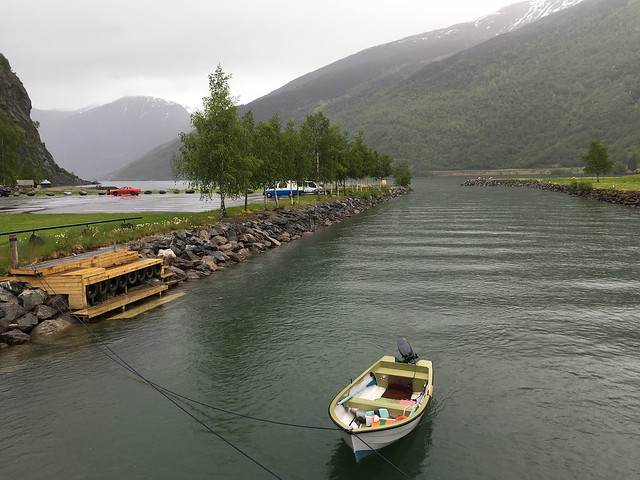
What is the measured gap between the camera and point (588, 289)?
102 ft

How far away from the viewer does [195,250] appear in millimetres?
41125

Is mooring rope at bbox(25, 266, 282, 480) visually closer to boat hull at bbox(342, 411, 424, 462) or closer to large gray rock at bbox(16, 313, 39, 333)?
large gray rock at bbox(16, 313, 39, 333)

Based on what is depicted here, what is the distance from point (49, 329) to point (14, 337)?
1718 mm

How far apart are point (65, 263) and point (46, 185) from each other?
149m

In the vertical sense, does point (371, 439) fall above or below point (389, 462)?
above

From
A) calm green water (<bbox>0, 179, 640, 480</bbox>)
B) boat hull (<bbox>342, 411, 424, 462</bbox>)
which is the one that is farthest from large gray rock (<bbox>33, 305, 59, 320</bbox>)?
boat hull (<bbox>342, 411, 424, 462</bbox>)

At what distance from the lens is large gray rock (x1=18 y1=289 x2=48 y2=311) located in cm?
2422

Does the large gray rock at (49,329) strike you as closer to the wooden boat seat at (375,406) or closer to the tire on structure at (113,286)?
the tire on structure at (113,286)

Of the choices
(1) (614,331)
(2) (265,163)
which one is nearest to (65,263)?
(1) (614,331)

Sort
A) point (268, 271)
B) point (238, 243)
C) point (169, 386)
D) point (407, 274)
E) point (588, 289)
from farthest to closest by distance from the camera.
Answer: point (238, 243)
point (268, 271)
point (407, 274)
point (588, 289)
point (169, 386)

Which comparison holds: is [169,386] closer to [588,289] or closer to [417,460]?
[417,460]

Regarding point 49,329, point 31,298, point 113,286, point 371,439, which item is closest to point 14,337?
point 49,329

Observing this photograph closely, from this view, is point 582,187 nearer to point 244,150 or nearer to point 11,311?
point 244,150

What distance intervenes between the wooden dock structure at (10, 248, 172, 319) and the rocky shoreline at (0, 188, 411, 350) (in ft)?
2.21
